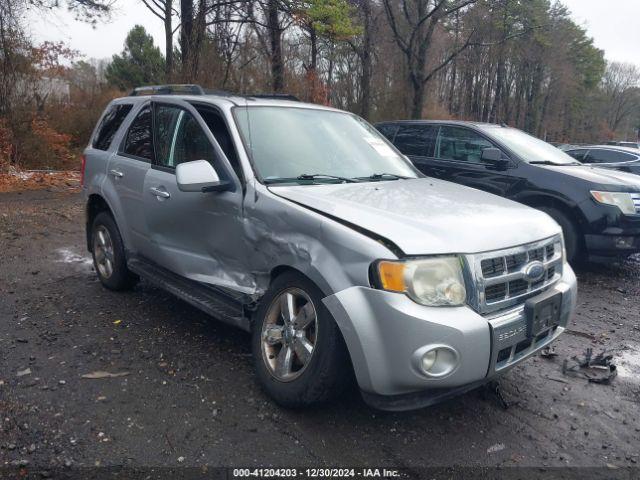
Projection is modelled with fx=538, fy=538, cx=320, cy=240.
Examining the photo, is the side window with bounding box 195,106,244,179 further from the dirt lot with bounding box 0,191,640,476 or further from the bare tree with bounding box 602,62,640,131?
the bare tree with bounding box 602,62,640,131

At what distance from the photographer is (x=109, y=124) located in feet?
17.4

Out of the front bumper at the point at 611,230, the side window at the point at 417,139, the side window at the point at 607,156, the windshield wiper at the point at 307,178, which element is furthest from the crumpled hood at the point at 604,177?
the side window at the point at 607,156

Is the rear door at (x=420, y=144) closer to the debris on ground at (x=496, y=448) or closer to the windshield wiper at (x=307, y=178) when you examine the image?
the windshield wiper at (x=307, y=178)

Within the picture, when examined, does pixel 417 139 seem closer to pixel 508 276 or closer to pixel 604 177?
pixel 604 177

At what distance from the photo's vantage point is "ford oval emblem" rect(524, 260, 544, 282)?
9.80 feet

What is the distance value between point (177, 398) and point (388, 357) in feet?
4.76

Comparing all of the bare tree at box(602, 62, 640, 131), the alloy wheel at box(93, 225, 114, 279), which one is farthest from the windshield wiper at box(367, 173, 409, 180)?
the bare tree at box(602, 62, 640, 131)

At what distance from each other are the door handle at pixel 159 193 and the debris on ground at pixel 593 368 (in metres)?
3.21

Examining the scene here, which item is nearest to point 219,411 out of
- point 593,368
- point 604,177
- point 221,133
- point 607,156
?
point 221,133

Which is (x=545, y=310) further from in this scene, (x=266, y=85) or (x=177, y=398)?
(x=266, y=85)

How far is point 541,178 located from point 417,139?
6.66ft

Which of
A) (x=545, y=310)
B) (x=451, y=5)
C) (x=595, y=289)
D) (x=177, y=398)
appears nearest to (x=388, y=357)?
(x=545, y=310)

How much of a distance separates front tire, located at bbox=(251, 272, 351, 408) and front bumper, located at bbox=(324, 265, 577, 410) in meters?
0.17

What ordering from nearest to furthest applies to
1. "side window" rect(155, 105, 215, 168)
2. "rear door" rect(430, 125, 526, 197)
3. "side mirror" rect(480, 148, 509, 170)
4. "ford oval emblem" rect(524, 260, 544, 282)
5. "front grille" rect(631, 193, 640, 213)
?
"ford oval emblem" rect(524, 260, 544, 282) → "side window" rect(155, 105, 215, 168) → "front grille" rect(631, 193, 640, 213) → "side mirror" rect(480, 148, 509, 170) → "rear door" rect(430, 125, 526, 197)
